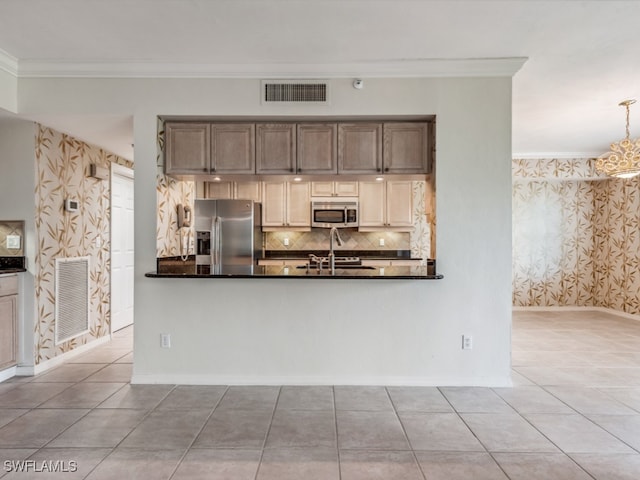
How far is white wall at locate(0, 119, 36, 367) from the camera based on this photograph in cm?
374

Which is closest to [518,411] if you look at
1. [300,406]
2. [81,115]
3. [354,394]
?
[354,394]

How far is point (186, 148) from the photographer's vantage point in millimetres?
3576

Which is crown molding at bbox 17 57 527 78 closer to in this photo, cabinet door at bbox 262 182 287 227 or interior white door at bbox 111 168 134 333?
interior white door at bbox 111 168 134 333

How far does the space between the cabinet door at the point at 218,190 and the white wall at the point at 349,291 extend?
2.59 metres

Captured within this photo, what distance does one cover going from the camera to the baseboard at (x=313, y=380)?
342cm

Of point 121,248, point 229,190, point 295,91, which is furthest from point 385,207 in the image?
point 121,248

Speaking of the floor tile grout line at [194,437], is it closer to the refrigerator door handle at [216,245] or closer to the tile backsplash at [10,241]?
the refrigerator door handle at [216,245]

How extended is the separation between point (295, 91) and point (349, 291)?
1761mm

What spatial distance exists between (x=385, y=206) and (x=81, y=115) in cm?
405

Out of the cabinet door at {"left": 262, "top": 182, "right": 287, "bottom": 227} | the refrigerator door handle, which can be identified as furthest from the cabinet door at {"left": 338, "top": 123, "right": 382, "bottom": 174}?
the cabinet door at {"left": 262, "top": 182, "right": 287, "bottom": 227}

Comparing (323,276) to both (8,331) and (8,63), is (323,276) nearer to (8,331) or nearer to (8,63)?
(8,331)

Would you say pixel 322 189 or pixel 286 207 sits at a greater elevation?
pixel 322 189

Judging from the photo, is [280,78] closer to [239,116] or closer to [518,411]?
[239,116]

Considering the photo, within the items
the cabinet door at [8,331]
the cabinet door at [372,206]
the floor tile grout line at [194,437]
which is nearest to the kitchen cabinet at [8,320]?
the cabinet door at [8,331]
